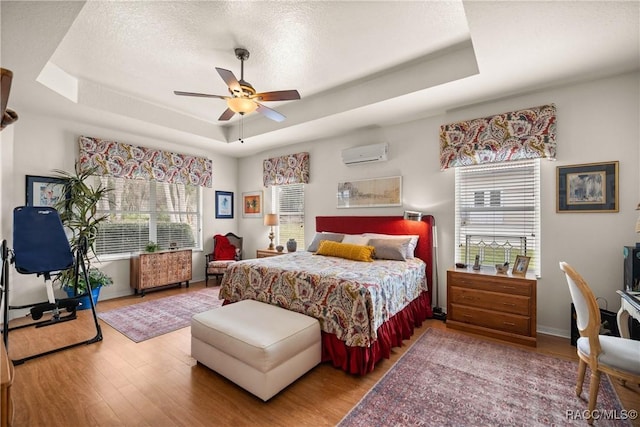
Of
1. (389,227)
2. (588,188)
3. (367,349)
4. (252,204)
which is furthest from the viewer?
(252,204)

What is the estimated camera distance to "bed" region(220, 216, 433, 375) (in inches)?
90.9

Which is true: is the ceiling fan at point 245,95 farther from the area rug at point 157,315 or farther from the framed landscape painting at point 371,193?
the area rug at point 157,315

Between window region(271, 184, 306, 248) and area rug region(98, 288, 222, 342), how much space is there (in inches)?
67.9

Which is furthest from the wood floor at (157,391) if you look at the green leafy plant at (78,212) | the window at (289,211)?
the window at (289,211)

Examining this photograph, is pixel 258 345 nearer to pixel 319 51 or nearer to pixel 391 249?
pixel 391 249

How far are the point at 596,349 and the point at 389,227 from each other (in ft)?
8.31

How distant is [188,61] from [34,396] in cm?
315

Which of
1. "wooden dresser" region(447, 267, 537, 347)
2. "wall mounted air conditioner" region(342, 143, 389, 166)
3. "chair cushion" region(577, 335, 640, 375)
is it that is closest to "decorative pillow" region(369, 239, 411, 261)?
"wooden dresser" region(447, 267, 537, 347)

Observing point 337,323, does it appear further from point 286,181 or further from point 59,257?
point 286,181

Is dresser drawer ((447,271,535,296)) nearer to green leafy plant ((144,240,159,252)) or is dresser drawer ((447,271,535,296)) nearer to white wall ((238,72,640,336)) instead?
white wall ((238,72,640,336))

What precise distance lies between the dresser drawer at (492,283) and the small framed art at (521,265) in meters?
0.17

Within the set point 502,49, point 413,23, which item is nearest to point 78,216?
point 413,23

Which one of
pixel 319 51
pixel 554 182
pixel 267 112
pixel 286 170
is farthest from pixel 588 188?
pixel 286 170

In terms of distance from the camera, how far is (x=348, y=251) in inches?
142
